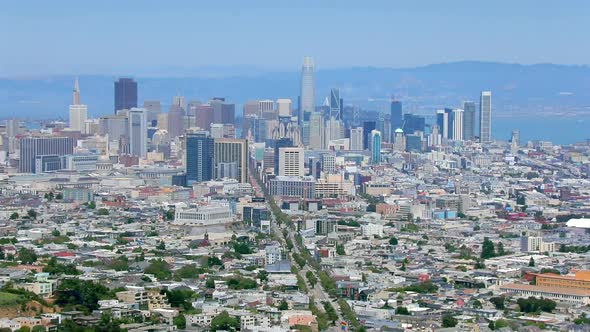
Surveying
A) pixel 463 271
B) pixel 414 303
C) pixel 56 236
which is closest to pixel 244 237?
pixel 56 236

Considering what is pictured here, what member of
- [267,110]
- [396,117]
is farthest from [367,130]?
[396,117]

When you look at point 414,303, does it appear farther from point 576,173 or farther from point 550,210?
point 576,173

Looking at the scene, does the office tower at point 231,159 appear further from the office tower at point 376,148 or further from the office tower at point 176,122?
the office tower at point 176,122

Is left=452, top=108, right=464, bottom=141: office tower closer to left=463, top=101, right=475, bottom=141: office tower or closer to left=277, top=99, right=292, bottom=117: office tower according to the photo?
left=463, top=101, right=475, bottom=141: office tower

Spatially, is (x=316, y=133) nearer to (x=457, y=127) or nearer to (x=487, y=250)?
(x=457, y=127)

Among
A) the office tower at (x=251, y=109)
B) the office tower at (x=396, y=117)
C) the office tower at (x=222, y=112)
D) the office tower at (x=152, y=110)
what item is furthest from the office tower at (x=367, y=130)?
the office tower at (x=152, y=110)

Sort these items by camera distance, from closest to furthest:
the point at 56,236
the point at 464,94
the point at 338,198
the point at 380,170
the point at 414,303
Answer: the point at 414,303
the point at 56,236
the point at 338,198
the point at 380,170
the point at 464,94
